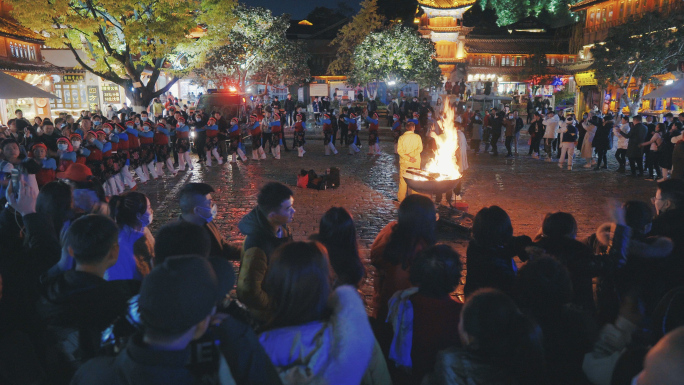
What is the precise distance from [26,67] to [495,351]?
26.1 metres

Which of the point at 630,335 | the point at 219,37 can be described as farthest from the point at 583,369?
the point at 219,37

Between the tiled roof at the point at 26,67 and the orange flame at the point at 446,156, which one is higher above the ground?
the tiled roof at the point at 26,67

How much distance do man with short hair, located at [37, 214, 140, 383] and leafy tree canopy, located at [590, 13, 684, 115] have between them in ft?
99.5

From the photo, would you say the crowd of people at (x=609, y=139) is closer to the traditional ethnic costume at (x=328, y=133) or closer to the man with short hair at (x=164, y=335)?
the traditional ethnic costume at (x=328, y=133)

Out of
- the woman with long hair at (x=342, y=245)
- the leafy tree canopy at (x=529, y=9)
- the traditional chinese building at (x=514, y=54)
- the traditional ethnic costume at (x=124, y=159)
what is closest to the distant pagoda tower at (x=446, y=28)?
the traditional chinese building at (x=514, y=54)

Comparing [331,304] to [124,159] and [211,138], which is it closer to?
[124,159]

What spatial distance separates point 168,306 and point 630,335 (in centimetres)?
225

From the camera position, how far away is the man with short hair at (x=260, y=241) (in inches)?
120

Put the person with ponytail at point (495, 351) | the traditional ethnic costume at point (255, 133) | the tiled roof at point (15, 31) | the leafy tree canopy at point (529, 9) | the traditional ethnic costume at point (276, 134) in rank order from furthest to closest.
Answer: the leafy tree canopy at point (529, 9) < the tiled roof at point (15, 31) < the traditional ethnic costume at point (276, 134) < the traditional ethnic costume at point (255, 133) < the person with ponytail at point (495, 351)

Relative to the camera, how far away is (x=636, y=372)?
2.09 m

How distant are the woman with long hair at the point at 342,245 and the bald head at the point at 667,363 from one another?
1.95 m

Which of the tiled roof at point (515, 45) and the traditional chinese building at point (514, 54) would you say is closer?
the traditional chinese building at point (514, 54)

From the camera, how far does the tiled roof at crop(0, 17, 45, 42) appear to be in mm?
21406

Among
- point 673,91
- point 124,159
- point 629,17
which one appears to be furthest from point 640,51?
point 124,159
